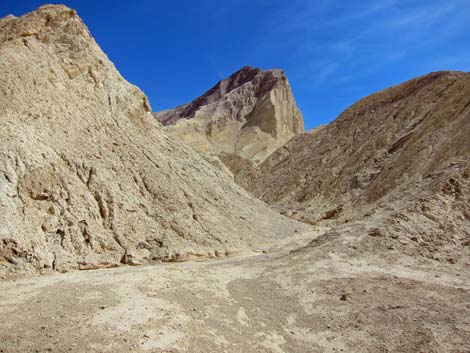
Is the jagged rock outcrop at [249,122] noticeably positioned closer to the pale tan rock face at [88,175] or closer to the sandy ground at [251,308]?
the pale tan rock face at [88,175]

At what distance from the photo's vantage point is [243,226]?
54.3ft

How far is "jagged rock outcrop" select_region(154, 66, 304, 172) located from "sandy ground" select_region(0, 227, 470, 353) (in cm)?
4419

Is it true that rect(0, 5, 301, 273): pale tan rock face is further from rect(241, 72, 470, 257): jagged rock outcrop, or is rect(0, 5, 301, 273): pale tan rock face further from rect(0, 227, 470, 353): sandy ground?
rect(241, 72, 470, 257): jagged rock outcrop

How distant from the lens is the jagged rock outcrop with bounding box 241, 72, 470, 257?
42.2ft

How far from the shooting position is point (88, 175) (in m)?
13.7

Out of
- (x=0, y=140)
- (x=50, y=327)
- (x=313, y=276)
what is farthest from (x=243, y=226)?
(x=50, y=327)

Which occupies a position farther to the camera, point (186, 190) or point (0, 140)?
point (186, 190)

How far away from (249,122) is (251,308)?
190ft

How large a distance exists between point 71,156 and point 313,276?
8332 millimetres

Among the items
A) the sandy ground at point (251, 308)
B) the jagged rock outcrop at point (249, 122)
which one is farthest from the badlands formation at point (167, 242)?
the jagged rock outcrop at point (249, 122)

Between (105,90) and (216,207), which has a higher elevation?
(105,90)

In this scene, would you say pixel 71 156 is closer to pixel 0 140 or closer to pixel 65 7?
pixel 0 140

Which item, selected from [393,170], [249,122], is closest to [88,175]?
[393,170]

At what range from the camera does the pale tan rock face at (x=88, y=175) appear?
38.4ft
